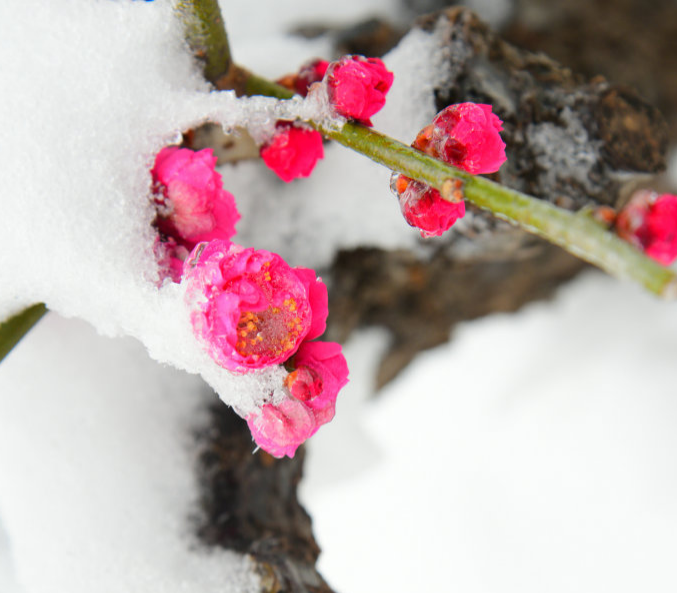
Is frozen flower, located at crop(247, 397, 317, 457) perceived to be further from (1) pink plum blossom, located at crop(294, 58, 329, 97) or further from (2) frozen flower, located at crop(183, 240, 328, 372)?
(1) pink plum blossom, located at crop(294, 58, 329, 97)

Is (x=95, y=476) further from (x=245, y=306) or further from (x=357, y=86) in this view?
(x=357, y=86)

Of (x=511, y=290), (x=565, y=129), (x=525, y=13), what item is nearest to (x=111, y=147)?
(x=565, y=129)

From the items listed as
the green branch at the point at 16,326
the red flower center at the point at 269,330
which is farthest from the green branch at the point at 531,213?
the green branch at the point at 16,326

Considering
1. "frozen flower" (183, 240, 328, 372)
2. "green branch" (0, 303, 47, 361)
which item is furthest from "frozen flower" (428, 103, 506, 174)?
"green branch" (0, 303, 47, 361)

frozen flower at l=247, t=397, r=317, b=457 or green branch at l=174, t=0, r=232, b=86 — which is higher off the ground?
green branch at l=174, t=0, r=232, b=86

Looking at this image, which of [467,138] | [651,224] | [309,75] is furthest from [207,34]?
[651,224]
